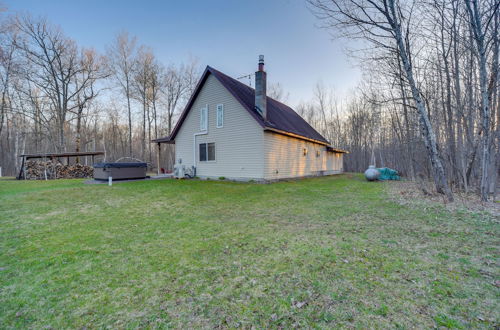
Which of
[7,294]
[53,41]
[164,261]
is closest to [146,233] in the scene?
[164,261]

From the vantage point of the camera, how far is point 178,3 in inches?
508

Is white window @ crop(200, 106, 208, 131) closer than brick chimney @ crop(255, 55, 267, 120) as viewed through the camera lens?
No

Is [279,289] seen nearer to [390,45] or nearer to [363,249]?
[363,249]

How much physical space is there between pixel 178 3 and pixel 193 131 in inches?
309

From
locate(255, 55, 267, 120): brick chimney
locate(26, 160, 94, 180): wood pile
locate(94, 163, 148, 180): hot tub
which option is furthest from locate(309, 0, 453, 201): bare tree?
locate(26, 160, 94, 180): wood pile

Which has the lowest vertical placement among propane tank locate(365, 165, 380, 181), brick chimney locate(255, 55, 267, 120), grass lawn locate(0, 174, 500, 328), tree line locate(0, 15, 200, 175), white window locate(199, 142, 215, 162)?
grass lawn locate(0, 174, 500, 328)

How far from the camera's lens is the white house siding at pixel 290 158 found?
11.4 metres

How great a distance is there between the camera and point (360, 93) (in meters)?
18.8

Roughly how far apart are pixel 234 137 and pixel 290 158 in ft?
12.8

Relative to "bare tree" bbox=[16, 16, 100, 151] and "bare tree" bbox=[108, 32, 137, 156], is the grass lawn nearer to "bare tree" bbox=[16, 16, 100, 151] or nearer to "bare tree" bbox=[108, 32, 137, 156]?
"bare tree" bbox=[16, 16, 100, 151]

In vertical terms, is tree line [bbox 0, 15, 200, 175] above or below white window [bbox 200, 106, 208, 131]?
above

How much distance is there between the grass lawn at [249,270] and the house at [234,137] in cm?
646

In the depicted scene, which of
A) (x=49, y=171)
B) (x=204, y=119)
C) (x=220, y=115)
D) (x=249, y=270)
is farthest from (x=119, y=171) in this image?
(x=249, y=270)

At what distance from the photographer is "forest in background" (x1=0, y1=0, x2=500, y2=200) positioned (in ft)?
23.3
